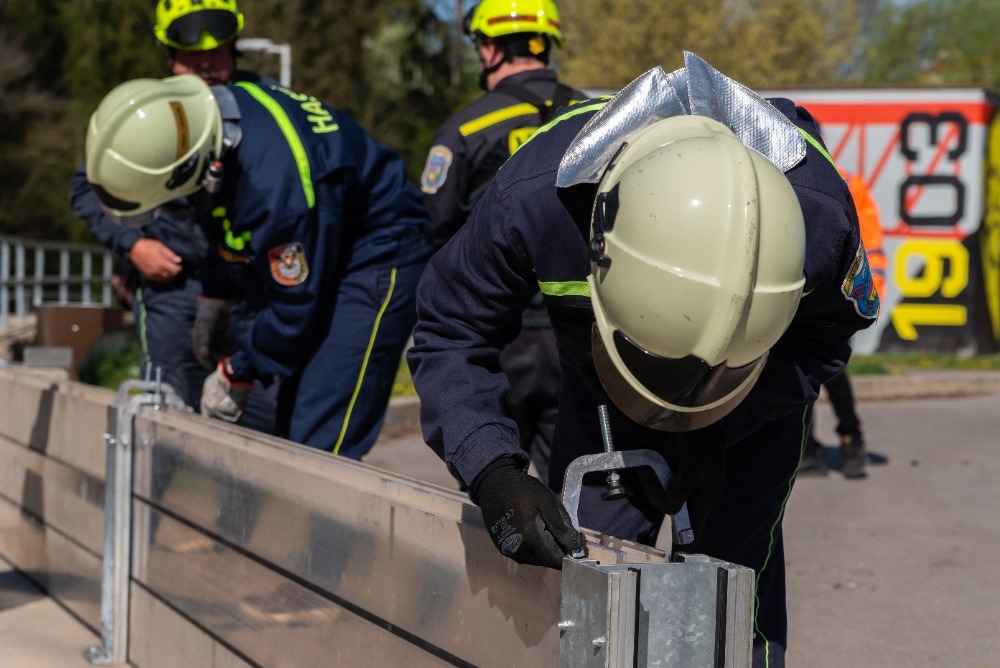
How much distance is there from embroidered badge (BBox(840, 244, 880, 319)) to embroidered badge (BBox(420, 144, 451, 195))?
2.58 meters

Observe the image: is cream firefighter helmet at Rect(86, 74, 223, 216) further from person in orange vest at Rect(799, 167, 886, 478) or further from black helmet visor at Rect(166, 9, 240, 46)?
person in orange vest at Rect(799, 167, 886, 478)

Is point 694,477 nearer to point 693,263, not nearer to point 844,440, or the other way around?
point 693,263

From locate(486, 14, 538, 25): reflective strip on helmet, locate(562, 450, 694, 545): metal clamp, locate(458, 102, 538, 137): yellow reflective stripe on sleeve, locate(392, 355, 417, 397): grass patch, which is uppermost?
locate(486, 14, 538, 25): reflective strip on helmet

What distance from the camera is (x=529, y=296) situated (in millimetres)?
2697

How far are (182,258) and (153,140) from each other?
4.65ft

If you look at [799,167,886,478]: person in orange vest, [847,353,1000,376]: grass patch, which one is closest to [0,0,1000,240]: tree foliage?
[847,353,1000,376]: grass patch

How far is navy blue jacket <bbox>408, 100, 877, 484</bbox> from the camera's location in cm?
247

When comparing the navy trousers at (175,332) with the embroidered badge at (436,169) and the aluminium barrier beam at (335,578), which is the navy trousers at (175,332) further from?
the aluminium barrier beam at (335,578)

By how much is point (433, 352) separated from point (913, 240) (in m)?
15.9

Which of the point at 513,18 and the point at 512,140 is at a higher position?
the point at 513,18

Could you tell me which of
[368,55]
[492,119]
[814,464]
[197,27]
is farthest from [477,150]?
[368,55]

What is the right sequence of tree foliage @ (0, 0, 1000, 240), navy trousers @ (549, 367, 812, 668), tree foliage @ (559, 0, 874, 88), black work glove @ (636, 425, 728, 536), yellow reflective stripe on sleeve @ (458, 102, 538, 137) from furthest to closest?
tree foliage @ (559, 0, 874, 88)
tree foliage @ (0, 0, 1000, 240)
yellow reflective stripe on sleeve @ (458, 102, 538, 137)
navy trousers @ (549, 367, 812, 668)
black work glove @ (636, 425, 728, 536)

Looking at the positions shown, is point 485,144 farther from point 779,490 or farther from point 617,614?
point 617,614

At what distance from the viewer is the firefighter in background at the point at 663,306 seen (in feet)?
7.11
